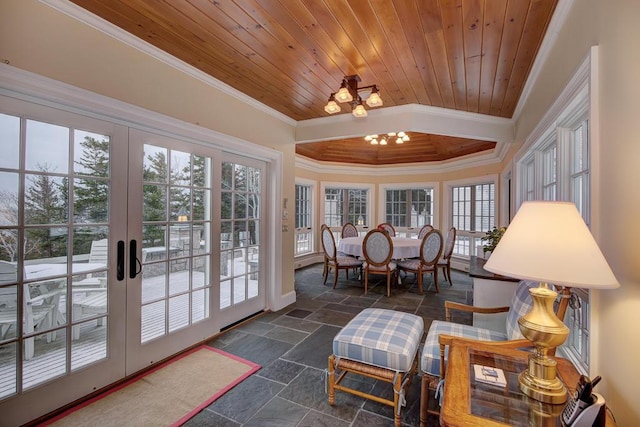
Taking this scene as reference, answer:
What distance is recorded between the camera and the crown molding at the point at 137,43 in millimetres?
1823

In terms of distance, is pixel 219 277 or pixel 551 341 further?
pixel 219 277

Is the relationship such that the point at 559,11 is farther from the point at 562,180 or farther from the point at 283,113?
the point at 283,113

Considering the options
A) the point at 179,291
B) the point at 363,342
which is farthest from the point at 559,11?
the point at 179,291

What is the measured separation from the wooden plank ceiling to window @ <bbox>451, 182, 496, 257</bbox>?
307cm

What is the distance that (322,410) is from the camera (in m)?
1.98

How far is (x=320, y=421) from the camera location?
6.16 feet

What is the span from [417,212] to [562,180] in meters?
5.17

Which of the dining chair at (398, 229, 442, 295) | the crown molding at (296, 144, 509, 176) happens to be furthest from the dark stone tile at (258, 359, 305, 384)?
the crown molding at (296, 144, 509, 176)

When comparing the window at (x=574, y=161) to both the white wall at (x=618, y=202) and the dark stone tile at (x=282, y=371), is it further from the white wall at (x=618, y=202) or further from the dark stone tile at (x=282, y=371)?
the dark stone tile at (x=282, y=371)

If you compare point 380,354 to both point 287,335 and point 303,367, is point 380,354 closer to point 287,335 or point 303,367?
point 303,367

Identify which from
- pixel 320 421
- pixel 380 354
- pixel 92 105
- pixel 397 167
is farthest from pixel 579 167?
pixel 397 167

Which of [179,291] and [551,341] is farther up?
[551,341]

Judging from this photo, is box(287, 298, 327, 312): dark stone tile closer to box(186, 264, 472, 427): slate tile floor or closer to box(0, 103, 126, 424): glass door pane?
box(186, 264, 472, 427): slate tile floor

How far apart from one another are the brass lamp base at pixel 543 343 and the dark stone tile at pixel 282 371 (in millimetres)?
1728
